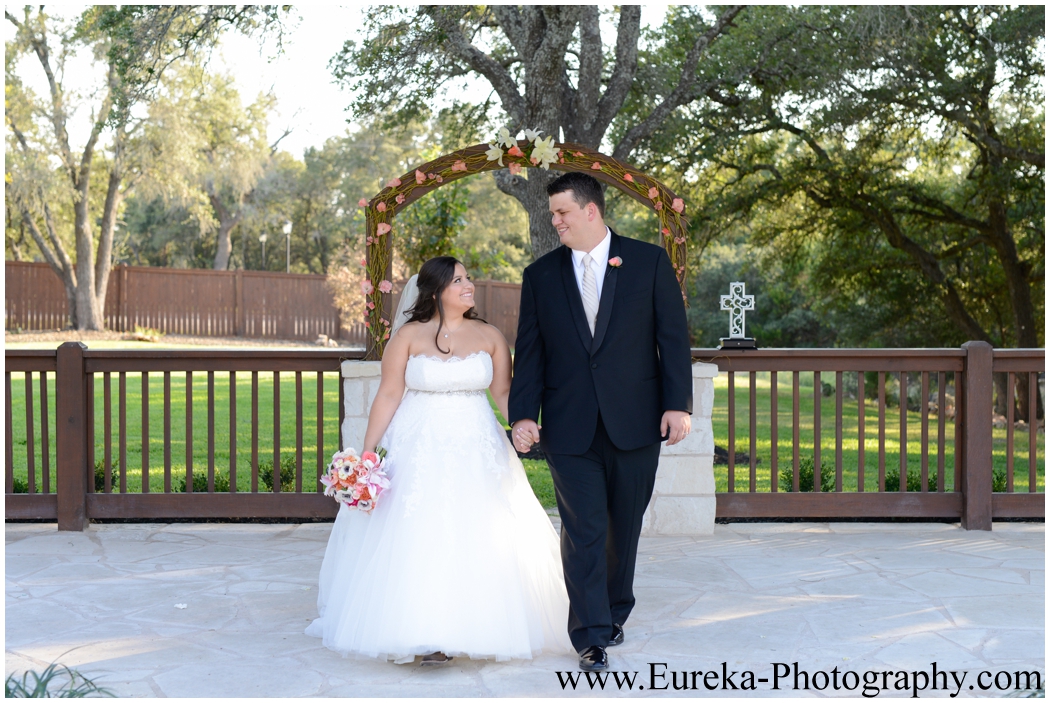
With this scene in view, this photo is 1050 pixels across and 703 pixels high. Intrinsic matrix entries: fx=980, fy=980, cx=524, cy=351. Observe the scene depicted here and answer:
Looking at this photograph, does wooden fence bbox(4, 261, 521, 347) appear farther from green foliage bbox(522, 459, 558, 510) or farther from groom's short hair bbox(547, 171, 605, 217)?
groom's short hair bbox(547, 171, 605, 217)

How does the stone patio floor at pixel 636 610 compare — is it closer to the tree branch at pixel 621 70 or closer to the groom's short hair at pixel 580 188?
the groom's short hair at pixel 580 188

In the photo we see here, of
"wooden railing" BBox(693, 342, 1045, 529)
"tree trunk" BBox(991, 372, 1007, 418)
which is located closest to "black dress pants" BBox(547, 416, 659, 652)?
"wooden railing" BBox(693, 342, 1045, 529)

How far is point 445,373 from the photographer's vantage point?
13.2ft

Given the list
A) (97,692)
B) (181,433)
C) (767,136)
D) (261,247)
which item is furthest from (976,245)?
(261,247)

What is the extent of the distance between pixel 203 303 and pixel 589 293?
21.4 meters

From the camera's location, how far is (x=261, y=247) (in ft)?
119

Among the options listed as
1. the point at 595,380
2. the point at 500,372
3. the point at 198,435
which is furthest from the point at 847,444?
the point at 595,380

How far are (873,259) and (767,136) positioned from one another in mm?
2499

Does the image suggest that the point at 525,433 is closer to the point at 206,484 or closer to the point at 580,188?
the point at 580,188

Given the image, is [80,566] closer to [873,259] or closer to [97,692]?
[97,692]

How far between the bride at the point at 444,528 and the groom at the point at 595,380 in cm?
22

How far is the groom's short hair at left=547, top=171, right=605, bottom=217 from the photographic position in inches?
→ 145

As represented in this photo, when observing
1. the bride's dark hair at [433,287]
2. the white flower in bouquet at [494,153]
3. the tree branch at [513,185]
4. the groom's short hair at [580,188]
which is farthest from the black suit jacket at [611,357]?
the tree branch at [513,185]

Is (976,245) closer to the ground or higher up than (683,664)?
higher up
